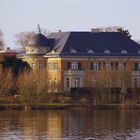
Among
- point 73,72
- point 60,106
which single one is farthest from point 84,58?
point 60,106

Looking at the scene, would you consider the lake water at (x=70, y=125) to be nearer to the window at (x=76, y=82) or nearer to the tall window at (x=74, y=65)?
the window at (x=76, y=82)

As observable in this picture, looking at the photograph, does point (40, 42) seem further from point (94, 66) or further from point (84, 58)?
point (94, 66)

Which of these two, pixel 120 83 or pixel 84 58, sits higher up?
pixel 84 58

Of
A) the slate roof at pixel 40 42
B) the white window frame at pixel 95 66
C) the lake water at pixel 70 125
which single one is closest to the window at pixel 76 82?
the white window frame at pixel 95 66

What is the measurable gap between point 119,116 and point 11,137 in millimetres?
17653

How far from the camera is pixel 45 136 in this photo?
47.6 m

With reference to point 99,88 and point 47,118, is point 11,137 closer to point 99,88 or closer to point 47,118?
point 47,118

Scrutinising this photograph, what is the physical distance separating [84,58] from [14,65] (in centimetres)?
941

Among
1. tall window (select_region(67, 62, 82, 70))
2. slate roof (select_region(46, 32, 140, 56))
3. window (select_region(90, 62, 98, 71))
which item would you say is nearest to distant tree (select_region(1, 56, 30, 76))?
slate roof (select_region(46, 32, 140, 56))

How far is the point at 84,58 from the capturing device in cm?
8650

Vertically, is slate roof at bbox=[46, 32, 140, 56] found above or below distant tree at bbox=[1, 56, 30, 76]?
above

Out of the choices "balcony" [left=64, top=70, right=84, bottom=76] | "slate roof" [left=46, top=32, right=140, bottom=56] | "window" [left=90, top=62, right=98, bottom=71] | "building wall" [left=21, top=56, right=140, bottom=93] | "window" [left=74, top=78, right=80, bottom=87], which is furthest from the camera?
"window" [left=90, top=62, right=98, bottom=71]

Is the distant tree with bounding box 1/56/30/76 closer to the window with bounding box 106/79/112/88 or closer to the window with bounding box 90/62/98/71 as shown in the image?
the window with bounding box 106/79/112/88

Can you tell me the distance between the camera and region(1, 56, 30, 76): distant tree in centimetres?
7930
